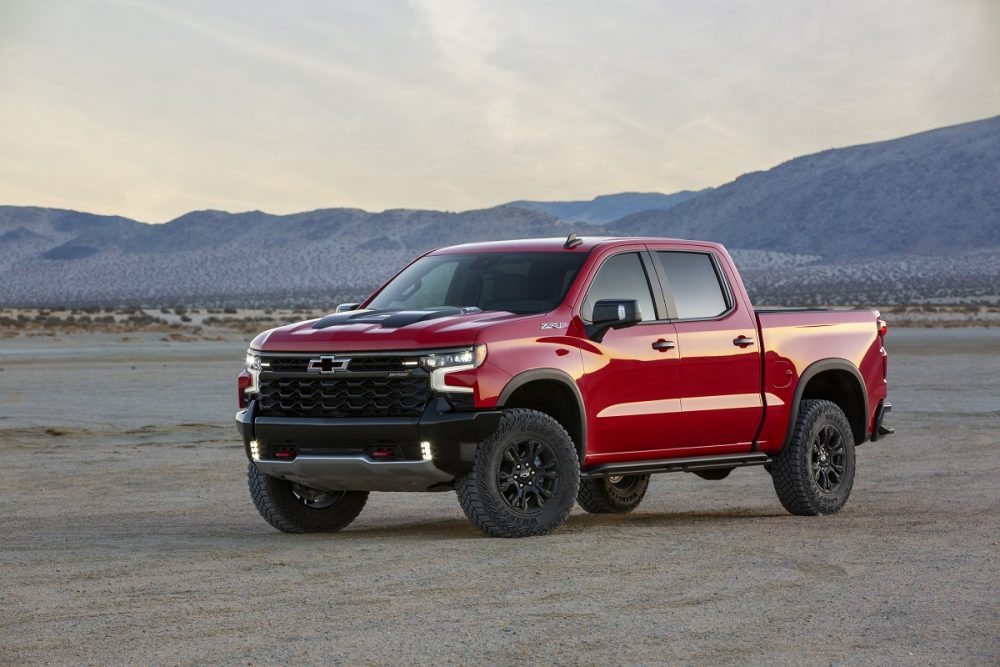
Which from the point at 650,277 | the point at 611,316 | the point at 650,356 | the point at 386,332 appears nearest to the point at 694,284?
the point at 650,277

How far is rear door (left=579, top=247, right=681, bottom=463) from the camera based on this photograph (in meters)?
11.7

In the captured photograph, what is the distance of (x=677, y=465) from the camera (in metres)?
12.3

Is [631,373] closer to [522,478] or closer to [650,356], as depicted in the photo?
[650,356]

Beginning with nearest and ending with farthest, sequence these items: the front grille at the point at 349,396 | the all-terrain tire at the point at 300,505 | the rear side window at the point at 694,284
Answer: the front grille at the point at 349,396
the all-terrain tire at the point at 300,505
the rear side window at the point at 694,284

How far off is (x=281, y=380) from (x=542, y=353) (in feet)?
6.05

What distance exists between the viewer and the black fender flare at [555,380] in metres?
11.0

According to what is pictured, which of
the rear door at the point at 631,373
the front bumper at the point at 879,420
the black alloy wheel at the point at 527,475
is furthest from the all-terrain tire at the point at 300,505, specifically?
the front bumper at the point at 879,420

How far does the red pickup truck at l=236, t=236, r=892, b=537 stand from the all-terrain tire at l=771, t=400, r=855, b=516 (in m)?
0.02

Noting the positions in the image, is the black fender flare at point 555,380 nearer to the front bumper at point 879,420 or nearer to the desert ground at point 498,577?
the desert ground at point 498,577

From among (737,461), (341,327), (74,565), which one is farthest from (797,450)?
(74,565)

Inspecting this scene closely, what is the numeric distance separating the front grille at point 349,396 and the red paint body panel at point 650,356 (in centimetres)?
22

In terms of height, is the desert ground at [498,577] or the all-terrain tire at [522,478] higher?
the all-terrain tire at [522,478]

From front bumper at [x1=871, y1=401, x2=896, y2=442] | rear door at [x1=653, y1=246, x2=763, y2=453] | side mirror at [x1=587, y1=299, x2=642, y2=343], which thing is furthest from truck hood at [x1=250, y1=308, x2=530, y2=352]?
front bumper at [x1=871, y1=401, x2=896, y2=442]

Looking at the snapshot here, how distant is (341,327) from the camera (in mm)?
11188
